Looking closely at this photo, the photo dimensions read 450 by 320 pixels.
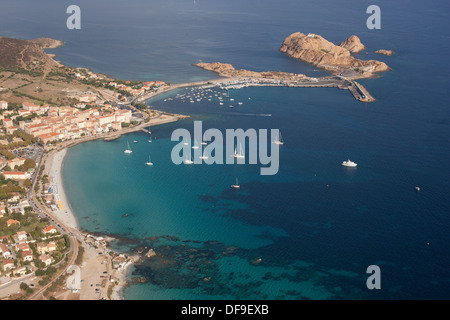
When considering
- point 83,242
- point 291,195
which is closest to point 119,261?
point 83,242

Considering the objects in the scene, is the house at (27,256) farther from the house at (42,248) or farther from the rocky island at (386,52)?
the rocky island at (386,52)

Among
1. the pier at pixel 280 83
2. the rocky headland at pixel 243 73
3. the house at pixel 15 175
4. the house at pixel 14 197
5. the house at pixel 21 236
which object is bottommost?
the house at pixel 21 236

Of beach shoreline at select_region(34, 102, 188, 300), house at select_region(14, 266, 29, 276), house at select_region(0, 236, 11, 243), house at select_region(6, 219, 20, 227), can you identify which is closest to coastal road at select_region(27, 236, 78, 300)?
beach shoreline at select_region(34, 102, 188, 300)

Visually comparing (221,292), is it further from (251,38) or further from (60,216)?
(251,38)

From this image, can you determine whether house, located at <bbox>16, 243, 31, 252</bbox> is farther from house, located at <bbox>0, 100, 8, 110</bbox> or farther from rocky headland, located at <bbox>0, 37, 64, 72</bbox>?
rocky headland, located at <bbox>0, 37, 64, 72</bbox>

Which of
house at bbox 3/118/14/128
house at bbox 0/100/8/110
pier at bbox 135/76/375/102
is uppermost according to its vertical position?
pier at bbox 135/76/375/102

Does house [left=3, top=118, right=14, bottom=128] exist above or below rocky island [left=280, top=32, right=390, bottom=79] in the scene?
below

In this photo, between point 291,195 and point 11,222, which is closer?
point 11,222

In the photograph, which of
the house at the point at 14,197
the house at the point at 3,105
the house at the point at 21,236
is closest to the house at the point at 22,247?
the house at the point at 21,236

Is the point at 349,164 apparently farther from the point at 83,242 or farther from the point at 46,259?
the point at 46,259
